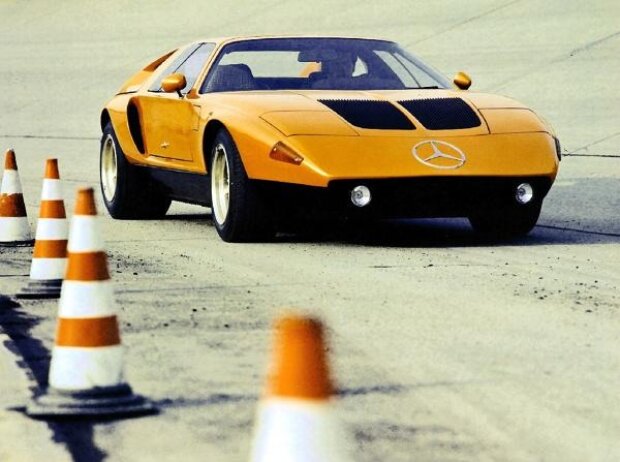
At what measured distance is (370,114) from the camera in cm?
1034

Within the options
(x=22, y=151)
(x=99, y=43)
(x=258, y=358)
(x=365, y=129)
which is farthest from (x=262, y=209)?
(x=99, y=43)

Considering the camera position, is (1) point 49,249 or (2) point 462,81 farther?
(2) point 462,81

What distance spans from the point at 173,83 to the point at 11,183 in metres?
1.28

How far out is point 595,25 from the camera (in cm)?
2392

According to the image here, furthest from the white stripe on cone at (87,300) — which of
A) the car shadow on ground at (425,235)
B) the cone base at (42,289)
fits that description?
the car shadow on ground at (425,235)

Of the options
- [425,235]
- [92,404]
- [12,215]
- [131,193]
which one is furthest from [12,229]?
Answer: [92,404]

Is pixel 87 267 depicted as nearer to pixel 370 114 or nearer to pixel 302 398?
pixel 302 398

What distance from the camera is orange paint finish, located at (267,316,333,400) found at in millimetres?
3109

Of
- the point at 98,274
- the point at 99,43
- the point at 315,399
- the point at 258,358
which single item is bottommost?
the point at 99,43

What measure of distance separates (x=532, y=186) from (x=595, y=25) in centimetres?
1398

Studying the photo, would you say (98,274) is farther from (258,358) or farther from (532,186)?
(532,186)

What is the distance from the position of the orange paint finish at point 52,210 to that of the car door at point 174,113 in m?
2.58

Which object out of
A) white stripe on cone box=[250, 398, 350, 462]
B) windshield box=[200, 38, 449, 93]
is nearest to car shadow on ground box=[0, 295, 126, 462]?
white stripe on cone box=[250, 398, 350, 462]

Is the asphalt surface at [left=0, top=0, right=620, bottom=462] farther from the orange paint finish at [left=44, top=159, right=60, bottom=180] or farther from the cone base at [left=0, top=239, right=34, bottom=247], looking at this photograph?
the orange paint finish at [left=44, top=159, right=60, bottom=180]
